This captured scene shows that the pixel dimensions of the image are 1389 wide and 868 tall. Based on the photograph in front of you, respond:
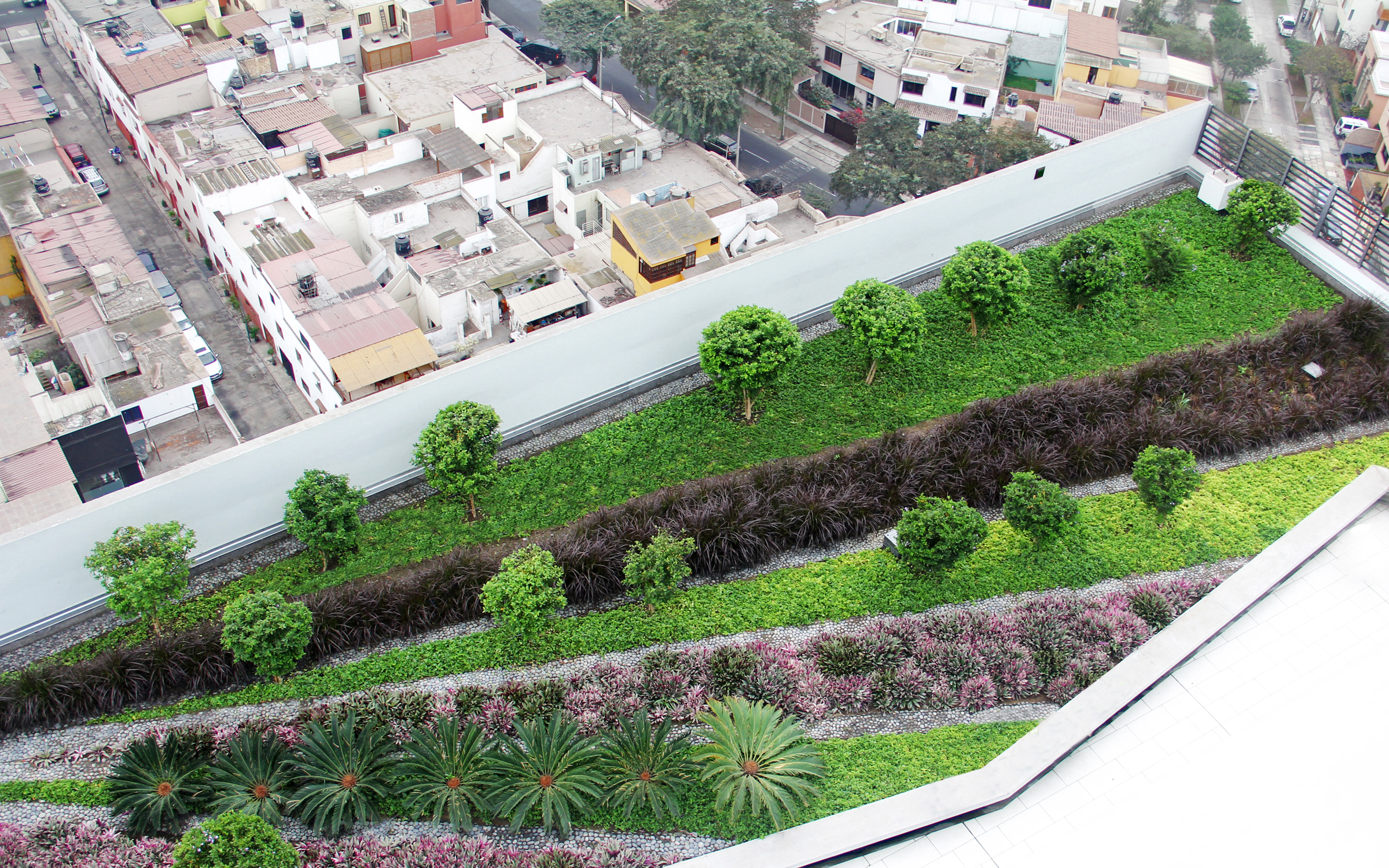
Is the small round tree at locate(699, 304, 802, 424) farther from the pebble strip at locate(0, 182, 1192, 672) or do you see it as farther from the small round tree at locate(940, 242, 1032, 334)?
the small round tree at locate(940, 242, 1032, 334)

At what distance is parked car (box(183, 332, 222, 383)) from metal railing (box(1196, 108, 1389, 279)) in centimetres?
3103

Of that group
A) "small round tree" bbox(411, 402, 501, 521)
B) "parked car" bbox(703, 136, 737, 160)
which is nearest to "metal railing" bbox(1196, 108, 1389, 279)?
"parked car" bbox(703, 136, 737, 160)

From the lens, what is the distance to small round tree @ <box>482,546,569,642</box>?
19016 mm

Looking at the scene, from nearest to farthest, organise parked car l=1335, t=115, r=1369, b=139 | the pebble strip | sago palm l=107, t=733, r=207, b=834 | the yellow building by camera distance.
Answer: sago palm l=107, t=733, r=207, b=834, the pebble strip, the yellow building, parked car l=1335, t=115, r=1369, b=139

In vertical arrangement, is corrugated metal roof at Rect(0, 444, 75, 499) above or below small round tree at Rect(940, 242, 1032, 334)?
below

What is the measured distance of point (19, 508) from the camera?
75.2ft

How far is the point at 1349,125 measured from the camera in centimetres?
5938

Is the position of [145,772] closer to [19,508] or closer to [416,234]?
[19,508]

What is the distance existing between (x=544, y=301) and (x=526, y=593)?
12480 mm

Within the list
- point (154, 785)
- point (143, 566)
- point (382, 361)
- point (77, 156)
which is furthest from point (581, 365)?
point (77, 156)

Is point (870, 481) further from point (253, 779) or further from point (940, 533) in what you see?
point (253, 779)

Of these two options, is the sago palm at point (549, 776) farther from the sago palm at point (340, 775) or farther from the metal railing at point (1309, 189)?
the metal railing at point (1309, 189)

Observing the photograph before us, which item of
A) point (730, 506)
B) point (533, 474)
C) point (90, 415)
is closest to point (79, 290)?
point (90, 415)

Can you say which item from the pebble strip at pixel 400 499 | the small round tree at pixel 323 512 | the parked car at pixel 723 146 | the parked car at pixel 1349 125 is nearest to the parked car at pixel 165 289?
the pebble strip at pixel 400 499
